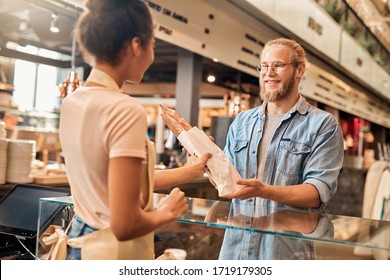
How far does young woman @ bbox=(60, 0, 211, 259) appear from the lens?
32.7 inches

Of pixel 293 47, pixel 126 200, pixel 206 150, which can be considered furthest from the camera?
pixel 293 47

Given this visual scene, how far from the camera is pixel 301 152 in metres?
1.68

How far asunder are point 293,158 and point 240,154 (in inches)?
8.6

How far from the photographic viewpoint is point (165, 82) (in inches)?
400

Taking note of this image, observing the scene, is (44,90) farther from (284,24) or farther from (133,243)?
(133,243)

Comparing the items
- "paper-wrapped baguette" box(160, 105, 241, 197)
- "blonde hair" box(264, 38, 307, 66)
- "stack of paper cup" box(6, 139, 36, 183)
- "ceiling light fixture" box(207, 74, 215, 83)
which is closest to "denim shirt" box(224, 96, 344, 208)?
"blonde hair" box(264, 38, 307, 66)

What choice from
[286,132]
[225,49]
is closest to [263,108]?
[286,132]

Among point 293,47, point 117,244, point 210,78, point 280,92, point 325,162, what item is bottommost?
point 117,244

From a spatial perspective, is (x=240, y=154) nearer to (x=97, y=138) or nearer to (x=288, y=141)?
(x=288, y=141)

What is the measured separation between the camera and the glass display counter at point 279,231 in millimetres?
1052

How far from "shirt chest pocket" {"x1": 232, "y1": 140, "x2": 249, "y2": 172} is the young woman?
85 cm

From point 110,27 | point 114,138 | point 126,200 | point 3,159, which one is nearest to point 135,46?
point 110,27

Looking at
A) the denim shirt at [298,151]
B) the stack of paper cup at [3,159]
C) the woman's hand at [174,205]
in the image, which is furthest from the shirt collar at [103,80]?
the stack of paper cup at [3,159]

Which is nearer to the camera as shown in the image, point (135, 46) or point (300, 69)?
point (135, 46)
